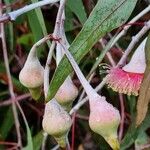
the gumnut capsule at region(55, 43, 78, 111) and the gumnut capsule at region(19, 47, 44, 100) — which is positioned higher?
the gumnut capsule at region(19, 47, 44, 100)

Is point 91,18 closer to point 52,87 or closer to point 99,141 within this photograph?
point 52,87

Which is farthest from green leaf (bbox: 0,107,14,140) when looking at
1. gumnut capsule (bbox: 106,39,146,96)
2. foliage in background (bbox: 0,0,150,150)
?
gumnut capsule (bbox: 106,39,146,96)

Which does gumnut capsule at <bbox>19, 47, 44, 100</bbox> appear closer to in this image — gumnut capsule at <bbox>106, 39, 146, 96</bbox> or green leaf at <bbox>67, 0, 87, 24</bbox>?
gumnut capsule at <bbox>106, 39, 146, 96</bbox>

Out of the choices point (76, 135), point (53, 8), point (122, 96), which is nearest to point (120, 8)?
point (122, 96)

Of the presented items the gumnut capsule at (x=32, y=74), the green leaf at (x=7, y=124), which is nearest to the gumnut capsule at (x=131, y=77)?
the gumnut capsule at (x=32, y=74)

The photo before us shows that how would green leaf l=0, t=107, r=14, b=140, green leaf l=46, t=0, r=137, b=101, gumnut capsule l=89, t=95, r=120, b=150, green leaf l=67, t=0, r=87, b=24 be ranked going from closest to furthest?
gumnut capsule l=89, t=95, r=120, b=150
green leaf l=46, t=0, r=137, b=101
green leaf l=67, t=0, r=87, b=24
green leaf l=0, t=107, r=14, b=140

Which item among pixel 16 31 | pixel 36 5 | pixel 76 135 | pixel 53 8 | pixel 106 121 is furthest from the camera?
pixel 76 135
